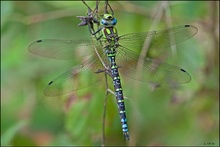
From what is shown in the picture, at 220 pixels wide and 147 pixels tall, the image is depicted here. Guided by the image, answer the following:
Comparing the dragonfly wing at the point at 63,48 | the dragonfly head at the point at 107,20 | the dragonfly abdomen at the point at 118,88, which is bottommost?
the dragonfly abdomen at the point at 118,88

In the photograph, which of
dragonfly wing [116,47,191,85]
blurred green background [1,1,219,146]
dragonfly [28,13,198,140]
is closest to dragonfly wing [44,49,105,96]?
dragonfly [28,13,198,140]

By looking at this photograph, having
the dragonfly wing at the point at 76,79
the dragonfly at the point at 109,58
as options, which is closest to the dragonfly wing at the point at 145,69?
the dragonfly at the point at 109,58

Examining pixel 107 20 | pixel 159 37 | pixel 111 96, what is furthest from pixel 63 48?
pixel 159 37

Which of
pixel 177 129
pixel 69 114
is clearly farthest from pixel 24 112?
pixel 177 129

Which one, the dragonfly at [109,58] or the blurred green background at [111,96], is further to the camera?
the blurred green background at [111,96]

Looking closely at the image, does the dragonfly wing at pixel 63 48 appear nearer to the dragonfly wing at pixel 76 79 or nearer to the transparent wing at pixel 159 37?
the dragonfly wing at pixel 76 79

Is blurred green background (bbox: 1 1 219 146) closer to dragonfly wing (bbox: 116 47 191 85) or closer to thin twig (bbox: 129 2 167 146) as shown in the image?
thin twig (bbox: 129 2 167 146)
